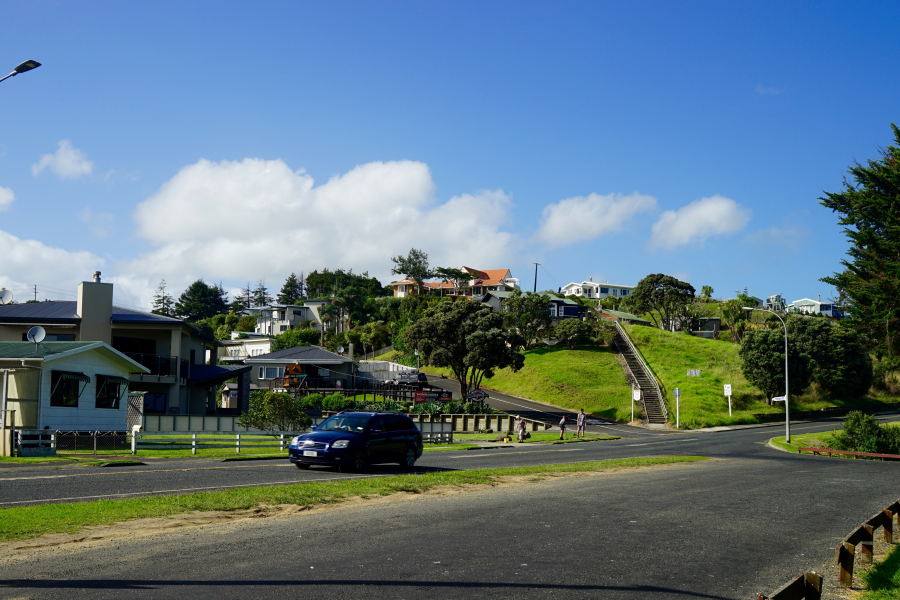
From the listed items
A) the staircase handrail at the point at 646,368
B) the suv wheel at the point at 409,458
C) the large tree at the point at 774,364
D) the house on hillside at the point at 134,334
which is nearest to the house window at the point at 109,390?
the house on hillside at the point at 134,334

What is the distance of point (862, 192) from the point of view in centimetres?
6419

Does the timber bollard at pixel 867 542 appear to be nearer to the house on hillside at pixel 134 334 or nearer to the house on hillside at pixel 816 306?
the house on hillside at pixel 134 334

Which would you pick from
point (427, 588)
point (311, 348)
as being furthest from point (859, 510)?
point (311, 348)

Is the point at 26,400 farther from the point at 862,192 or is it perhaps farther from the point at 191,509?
the point at 862,192

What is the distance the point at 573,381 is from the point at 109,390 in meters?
50.6

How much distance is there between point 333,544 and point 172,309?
473ft

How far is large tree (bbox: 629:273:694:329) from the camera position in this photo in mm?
104875

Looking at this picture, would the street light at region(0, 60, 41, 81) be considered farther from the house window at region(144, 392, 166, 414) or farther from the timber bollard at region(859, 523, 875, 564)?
the house window at region(144, 392, 166, 414)

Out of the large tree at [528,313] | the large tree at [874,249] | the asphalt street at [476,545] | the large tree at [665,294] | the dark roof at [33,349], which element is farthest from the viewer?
the large tree at [665,294]

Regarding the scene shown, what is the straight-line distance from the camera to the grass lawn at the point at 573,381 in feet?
222

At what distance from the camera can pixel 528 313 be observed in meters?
91.9

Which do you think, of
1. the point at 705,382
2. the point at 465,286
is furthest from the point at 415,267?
the point at 705,382

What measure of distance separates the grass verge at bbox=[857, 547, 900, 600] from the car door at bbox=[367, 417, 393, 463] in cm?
1333

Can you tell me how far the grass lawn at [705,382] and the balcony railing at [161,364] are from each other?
39.7m
